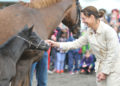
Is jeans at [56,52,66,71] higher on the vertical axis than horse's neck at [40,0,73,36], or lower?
lower

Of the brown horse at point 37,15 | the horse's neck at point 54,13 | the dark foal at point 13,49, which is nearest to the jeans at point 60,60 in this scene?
the brown horse at point 37,15

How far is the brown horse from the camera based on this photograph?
11.6 feet

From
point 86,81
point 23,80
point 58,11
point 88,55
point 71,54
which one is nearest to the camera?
point 23,80

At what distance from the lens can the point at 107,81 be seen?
132 inches

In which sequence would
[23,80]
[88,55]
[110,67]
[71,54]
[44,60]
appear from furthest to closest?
1. [71,54]
2. [88,55]
3. [44,60]
4. [23,80]
5. [110,67]

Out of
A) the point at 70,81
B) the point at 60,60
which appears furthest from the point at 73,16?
the point at 60,60

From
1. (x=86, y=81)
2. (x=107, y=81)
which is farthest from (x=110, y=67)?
(x=86, y=81)

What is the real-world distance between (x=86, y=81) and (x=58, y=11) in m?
2.94

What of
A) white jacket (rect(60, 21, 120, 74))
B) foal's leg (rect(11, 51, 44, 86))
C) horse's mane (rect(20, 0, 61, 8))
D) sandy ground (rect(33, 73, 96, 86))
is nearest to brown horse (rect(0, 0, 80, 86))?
horse's mane (rect(20, 0, 61, 8))

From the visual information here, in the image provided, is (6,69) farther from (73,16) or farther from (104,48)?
(73,16)

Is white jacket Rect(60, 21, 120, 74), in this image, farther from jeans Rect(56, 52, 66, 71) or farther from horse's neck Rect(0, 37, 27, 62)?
jeans Rect(56, 52, 66, 71)

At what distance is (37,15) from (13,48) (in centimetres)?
102

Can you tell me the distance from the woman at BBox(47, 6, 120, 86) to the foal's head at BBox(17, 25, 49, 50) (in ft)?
2.40

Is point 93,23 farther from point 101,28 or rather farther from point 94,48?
point 94,48
